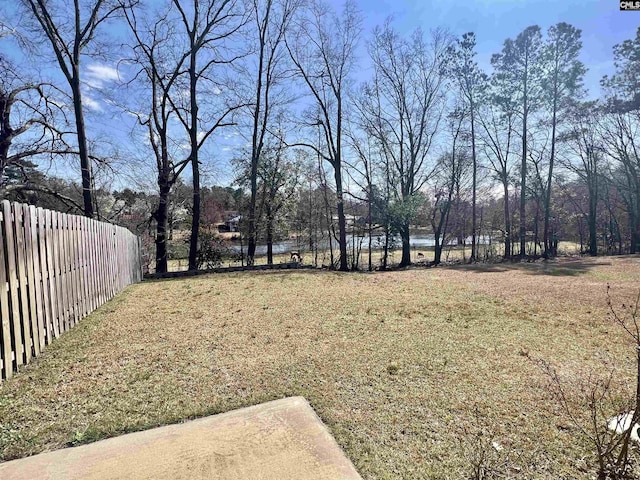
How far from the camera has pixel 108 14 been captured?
29.6ft

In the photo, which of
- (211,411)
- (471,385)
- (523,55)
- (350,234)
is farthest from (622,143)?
(211,411)

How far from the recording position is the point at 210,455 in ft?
5.31

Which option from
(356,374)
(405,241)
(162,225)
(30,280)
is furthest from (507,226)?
(30,280)

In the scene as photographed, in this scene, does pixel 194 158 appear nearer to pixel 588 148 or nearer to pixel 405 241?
pixel 405 241

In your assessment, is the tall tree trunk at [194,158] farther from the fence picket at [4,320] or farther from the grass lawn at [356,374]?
the fence picket at [4,320]

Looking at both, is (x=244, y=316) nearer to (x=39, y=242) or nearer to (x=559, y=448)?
(x=39, y=242)

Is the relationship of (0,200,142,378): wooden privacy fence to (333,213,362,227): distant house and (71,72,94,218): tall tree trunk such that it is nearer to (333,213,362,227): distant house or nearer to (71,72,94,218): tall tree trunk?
(71,72,94,218): tall tree trunk

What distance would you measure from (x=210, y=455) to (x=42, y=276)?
8.84 feet

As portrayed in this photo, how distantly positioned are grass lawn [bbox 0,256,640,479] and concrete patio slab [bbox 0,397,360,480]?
129 mm

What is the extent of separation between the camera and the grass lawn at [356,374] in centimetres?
177

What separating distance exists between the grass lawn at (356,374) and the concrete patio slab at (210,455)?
5.1 inches

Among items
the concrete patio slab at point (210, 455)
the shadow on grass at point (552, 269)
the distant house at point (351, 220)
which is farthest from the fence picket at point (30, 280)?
the distant house at point (351, 220)

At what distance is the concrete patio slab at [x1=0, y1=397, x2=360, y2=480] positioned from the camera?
150 cm

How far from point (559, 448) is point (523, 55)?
18.4 meters
